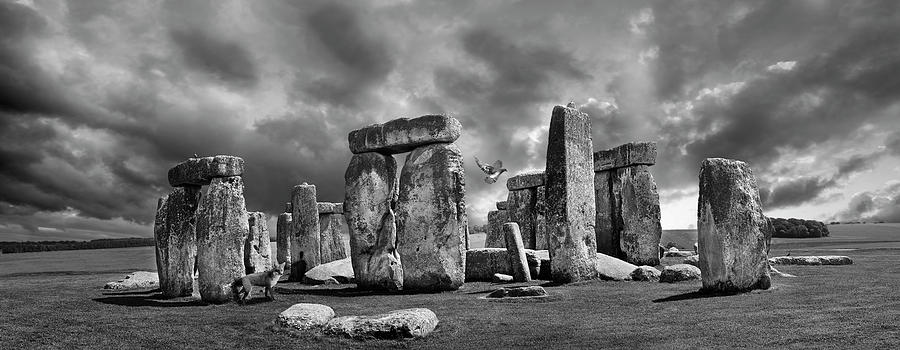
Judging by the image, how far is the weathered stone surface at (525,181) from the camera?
2450cm

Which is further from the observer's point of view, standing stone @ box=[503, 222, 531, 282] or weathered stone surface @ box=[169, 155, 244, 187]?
standing stone @ box=[503, 222, 531, 282]

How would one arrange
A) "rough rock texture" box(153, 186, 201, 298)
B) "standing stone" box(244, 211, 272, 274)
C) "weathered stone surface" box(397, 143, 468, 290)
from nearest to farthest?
1. "rough rock texture" box(153, 186, 201, 298)
2. "weathered stone surface" box(397, 143, 468, 290)
3. "standing stone" box(244, 211, 272, 274)

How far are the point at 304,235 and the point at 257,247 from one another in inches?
106

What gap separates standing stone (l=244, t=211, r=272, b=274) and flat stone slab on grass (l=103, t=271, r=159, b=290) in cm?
250

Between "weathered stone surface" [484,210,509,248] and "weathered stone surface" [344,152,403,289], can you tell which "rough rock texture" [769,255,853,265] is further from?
"weathered stone surface" [344,152,403,289]

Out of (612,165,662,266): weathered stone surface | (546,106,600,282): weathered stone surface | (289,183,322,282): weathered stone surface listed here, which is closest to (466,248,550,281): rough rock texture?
(546,106,600,282): weathered stone surface

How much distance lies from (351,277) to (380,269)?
2.47m

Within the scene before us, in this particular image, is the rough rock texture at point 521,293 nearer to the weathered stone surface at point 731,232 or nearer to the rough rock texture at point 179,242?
the weathered stone surface at point 731,232

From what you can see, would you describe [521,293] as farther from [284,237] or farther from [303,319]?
[284,237]

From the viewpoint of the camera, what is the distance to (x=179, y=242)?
13.6 m

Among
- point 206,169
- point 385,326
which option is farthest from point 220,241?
point 385,326

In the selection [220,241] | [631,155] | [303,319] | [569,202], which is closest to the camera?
[303,319]

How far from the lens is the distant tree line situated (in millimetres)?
44312

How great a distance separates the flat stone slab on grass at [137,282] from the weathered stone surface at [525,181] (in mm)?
12902
